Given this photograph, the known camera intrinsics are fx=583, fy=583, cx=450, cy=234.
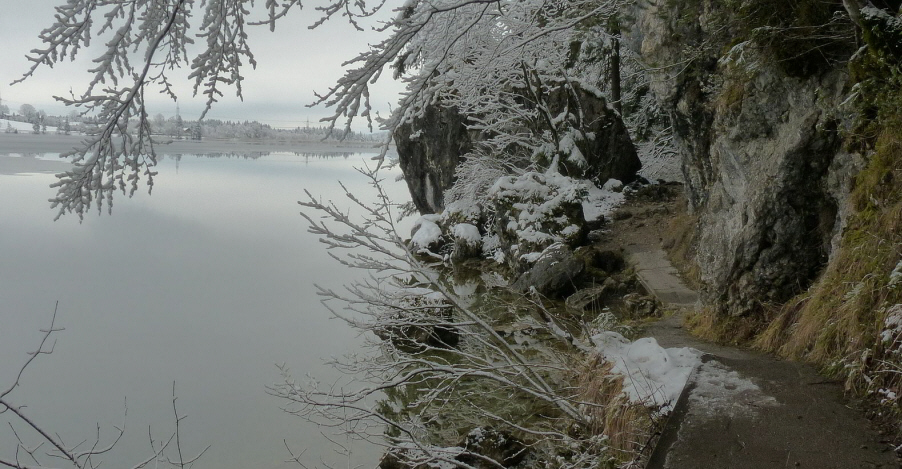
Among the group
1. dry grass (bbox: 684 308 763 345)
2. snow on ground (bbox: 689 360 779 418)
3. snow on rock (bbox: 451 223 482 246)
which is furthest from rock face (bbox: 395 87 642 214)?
snow on ground (bbox: 689 360 779 418)

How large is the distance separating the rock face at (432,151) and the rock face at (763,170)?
10839mm

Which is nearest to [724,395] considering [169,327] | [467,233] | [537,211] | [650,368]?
[650,368]

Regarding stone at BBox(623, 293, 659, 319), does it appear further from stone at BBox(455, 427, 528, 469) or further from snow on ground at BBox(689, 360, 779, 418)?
snow on ground at BBox(689, 360, 779, 418)

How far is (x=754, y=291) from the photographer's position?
17.6ft

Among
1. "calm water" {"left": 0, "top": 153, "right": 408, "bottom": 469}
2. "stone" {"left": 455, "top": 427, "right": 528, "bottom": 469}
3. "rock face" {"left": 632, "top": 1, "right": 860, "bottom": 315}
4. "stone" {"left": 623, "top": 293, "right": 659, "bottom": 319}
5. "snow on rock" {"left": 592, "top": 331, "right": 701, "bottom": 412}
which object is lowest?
"calm water" {"left": 0, "top": 153, "right": 408, "bottom": 469}

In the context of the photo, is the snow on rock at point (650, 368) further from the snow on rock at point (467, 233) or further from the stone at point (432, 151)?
the stone at point (432, 151)

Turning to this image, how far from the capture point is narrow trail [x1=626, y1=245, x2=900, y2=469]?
9.09ft

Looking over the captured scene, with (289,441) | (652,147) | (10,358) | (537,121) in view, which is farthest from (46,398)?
(652,147)

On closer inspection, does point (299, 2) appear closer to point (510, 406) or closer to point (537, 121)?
point (510, 406)

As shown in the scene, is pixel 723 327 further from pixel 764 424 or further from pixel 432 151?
pixel 432 151

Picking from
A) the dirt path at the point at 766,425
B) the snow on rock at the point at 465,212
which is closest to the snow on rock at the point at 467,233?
the snow on rock at the point at 465,212

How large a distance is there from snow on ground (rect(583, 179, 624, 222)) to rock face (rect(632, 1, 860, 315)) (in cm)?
679

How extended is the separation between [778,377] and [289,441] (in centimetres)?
548

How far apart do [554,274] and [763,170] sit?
15.7 ft
